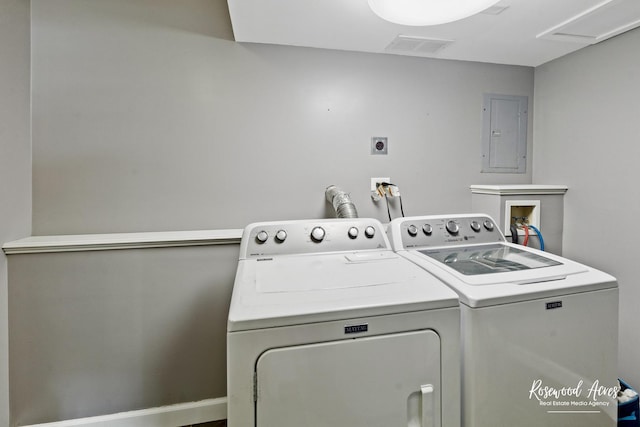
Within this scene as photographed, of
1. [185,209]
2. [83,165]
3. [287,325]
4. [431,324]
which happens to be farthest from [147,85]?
[431,324]

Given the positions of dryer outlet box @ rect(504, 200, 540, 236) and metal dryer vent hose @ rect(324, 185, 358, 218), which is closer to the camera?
metal dryer vent hose @ rect(324, 185, 358, 218)

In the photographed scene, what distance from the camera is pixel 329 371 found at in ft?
3.01

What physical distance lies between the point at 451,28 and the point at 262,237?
142 cm

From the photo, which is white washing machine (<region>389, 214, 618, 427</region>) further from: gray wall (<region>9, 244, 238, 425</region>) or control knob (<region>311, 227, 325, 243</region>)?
gray wall (<region>9, 244, 238, 425</region>)

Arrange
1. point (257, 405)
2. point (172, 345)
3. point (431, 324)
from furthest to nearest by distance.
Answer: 1. point (172, 345)
2. point (431, 324)
3. point (257, 405)

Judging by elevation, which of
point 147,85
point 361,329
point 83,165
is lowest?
point 361,329

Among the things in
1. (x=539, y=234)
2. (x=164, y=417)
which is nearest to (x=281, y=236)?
(x=164, y=417)

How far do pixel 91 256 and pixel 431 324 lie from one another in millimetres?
1533

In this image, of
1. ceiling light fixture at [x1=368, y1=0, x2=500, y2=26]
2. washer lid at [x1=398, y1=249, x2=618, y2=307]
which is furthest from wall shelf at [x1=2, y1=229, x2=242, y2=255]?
ceiling light fixture at [x1=368, y1=0, x2=500, y2=26]

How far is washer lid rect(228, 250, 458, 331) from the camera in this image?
0.90m

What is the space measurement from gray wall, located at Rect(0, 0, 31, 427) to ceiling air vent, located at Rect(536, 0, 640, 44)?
259 cm

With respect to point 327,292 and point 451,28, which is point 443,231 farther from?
point 451,28

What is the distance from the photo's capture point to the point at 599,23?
5.25 ft

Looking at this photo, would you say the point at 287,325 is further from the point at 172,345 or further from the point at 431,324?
the point at 172,345
